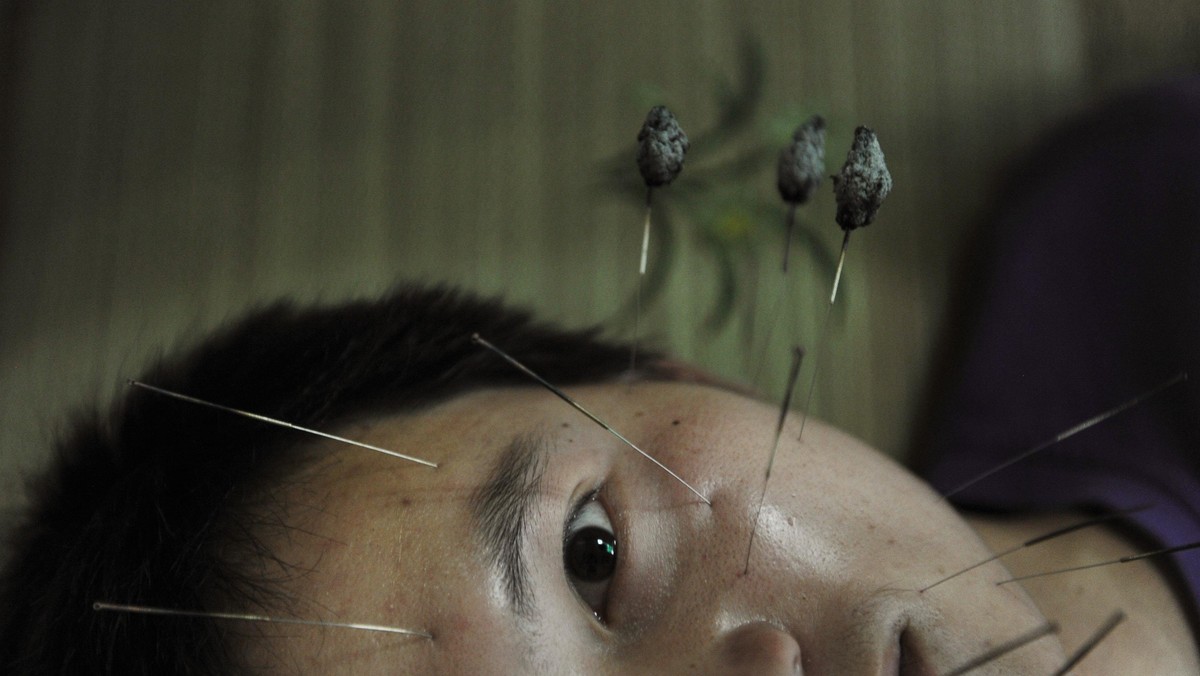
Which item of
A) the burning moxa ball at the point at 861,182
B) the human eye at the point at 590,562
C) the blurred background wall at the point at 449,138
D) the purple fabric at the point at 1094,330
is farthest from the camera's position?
the purple fabric at the point at 1094,330

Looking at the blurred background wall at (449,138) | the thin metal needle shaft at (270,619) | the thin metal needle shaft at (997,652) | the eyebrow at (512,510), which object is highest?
the blurred background wall at (449,138)

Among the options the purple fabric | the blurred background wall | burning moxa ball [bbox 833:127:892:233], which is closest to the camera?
burning moxa ball [bbox 833:127:892:233]

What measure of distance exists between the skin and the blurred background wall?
9.3 inches

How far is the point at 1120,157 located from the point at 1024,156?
11cm

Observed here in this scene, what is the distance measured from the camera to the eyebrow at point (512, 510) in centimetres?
49

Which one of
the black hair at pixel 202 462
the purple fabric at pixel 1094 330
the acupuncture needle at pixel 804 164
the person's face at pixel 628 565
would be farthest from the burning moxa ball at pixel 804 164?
the purple fabric at pixel 1094 330

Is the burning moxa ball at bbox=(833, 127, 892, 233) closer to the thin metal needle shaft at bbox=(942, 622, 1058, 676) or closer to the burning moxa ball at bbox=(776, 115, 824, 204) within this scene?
the burning moxa ball at bbox=(776, 115, 824, 204)

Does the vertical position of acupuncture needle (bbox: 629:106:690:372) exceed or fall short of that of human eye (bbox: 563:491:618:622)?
it exceeds it

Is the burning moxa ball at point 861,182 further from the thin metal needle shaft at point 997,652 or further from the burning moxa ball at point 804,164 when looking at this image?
the thin metal needle shaft at point 997,652

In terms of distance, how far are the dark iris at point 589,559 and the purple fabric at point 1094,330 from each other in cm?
52

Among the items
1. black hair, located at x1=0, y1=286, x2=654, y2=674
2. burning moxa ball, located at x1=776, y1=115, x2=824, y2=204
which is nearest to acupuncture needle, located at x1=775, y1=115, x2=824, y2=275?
burning moxa ball, located at x1=776, y1=115, x2=824, y2=204

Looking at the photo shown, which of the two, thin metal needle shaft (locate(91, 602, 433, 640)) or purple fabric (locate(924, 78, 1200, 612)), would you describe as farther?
purple fabric (locate(924, 78, 1200, 612))

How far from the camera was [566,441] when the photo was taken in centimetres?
56

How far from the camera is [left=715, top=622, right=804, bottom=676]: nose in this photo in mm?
470
